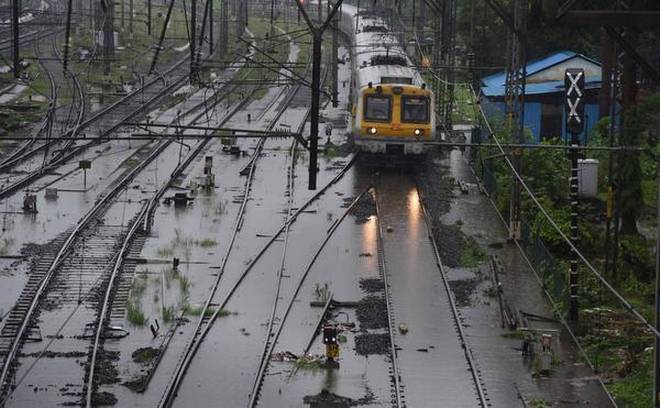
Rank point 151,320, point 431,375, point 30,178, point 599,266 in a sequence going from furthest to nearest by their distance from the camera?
1. point 30,178
2. point 599,266
3. point 151,320
4. point 431,375

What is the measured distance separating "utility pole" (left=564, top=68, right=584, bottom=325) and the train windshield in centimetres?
1317

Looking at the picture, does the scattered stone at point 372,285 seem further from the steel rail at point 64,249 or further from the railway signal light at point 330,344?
the steel rail at point 64,249

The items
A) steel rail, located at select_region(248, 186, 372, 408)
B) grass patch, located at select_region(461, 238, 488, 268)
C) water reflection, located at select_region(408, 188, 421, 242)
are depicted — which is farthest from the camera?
water reflection, located at select_region(408, 188, 421, 242)

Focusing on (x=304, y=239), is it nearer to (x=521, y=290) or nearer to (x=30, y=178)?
(x=521, y=290)

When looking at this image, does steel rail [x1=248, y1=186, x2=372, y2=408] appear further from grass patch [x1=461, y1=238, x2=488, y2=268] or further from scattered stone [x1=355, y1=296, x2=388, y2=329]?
grass patch [x1=461, y1=238, x2=488, y2=268]

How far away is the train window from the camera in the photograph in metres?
32.8

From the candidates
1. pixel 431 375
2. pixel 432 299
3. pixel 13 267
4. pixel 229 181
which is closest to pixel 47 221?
pixel 13 267

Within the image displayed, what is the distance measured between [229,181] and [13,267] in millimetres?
10157

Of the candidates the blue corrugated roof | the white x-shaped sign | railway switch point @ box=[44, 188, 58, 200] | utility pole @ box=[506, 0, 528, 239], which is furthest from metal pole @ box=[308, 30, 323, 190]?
the blue corrugated roof

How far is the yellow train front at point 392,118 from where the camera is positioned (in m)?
32.8

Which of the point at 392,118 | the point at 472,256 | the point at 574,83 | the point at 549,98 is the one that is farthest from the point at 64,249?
the point at 549,98

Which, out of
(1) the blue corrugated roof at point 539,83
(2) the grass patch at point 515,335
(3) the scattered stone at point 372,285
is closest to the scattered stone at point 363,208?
(3) the scattered stone at point 372,285

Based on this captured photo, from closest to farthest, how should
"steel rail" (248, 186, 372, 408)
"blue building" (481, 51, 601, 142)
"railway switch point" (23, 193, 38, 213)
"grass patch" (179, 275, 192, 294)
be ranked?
"steel rail" (248, 186, 372, 408) < "grass patch" (179, 275, 192, 294) < "railway switch point" (23, 193, 38, 213) < "blue building" (481, 51, 601, 142)

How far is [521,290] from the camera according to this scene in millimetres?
21844
